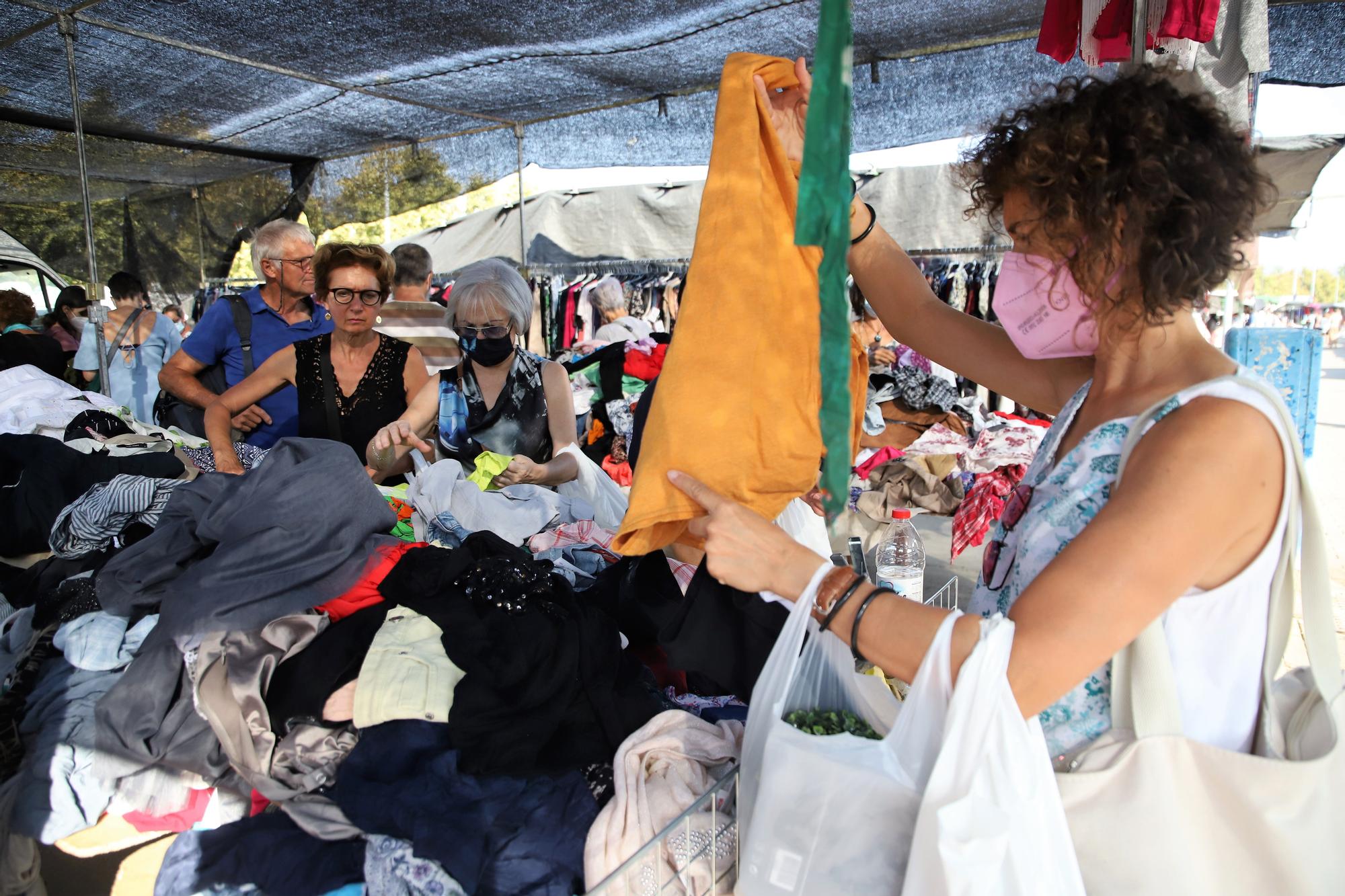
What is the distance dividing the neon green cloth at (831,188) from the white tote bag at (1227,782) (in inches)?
15.4

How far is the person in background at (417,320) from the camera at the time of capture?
18.3 feet

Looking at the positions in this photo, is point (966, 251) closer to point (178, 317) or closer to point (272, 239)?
point (272, 239)

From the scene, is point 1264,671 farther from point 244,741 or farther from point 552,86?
point 552,86

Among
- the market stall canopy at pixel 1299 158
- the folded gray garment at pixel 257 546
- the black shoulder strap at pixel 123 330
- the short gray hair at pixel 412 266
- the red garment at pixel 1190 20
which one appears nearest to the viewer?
the folded gray garment at pixel 257 546

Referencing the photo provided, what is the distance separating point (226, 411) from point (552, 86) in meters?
4.01

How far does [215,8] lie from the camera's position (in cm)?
454

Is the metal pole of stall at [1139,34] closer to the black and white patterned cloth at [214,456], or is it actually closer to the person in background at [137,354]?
the black and white patterned cloth at [214,456]

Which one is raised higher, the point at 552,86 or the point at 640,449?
the point at 552,86

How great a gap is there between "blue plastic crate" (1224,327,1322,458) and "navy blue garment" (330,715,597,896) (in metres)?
4.57

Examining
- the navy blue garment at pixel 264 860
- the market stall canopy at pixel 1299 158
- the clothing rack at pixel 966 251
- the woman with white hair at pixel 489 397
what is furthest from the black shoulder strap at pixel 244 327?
the market stall canopy at pixel 1299 158

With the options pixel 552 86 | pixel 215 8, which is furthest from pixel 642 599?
pixel 552 86

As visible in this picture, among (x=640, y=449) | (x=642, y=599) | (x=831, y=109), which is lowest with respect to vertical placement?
(x=642, y=599)

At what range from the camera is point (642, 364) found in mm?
5223

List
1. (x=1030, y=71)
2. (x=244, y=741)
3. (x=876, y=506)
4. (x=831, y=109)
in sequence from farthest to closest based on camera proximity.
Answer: (x=1030, y=71) < (x=876, y=506) < (x=244, y=741) < (x=831, y=109)
